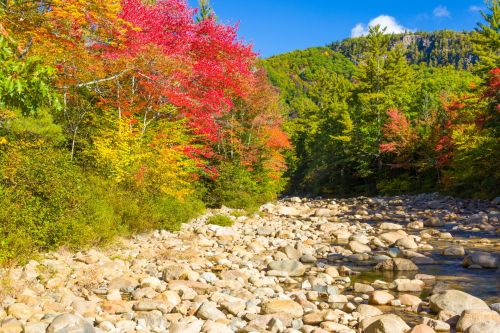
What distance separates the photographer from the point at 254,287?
8.13 meters

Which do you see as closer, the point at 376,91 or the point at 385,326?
the point at 385,326

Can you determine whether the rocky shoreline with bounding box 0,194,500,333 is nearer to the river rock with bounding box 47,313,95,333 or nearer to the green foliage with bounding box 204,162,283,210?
the river rock with bounding box 47,313,95,333

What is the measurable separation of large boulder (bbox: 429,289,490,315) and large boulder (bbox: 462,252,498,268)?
130 inches

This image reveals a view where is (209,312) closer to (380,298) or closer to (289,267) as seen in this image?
(380,298)

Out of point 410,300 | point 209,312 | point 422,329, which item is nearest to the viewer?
point 422,329

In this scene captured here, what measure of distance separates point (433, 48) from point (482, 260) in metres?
155

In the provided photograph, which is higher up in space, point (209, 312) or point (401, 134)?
point (401, 134)

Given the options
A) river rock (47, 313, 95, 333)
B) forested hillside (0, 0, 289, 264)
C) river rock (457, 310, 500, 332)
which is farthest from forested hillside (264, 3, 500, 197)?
river rock (47, 313, 95, 333)

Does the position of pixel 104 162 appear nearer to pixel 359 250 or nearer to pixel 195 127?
pixel 195 127

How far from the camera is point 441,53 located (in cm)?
13962

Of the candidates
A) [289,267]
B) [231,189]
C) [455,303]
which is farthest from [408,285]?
[231,189]

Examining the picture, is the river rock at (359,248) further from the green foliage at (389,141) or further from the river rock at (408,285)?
the green foliage at (389,141)

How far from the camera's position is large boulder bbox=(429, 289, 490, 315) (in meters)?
6.62

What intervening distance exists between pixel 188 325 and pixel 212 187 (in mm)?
14133
